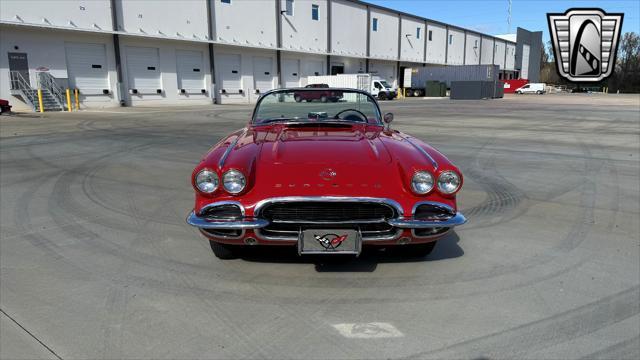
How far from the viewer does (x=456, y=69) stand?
5144 cm

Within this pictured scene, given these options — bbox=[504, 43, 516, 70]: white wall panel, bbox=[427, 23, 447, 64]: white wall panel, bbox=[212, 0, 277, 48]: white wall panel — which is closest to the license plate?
bbox=[212, 0, 277, 48]: white wall panel

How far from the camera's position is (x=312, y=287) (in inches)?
123

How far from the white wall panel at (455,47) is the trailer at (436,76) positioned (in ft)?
42.1

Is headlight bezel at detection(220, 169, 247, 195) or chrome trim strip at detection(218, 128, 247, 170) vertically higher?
chrome trim strip at detection(218, 128, 247, 170)

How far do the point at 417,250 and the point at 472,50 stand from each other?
242 ft

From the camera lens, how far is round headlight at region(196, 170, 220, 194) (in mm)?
3123

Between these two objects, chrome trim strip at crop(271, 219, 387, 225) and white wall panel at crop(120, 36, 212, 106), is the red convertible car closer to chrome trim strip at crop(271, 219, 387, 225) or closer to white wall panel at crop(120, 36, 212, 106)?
chrome trim strip at crop(271, 219, 387, 225)

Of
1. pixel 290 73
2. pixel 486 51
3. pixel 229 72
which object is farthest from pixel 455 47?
pixel 229 72

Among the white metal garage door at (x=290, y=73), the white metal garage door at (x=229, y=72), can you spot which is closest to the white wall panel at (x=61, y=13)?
the white metal garage door at (x=229, y=72)

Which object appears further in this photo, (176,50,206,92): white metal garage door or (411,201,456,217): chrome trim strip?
(176,50,206,92): white metal garage door

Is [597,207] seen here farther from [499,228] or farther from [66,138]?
[66,138]

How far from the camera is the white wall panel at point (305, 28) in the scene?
3900 cm

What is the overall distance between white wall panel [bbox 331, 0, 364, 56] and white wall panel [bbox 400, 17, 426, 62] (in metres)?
8.32

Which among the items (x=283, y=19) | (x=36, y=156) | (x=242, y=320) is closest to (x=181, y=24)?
(x=283, y=19)
